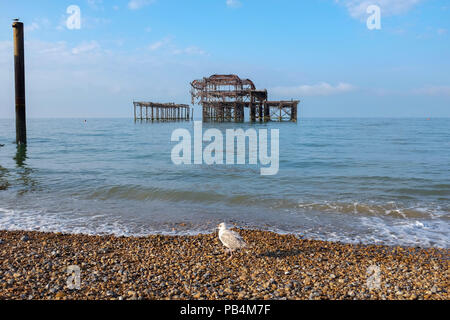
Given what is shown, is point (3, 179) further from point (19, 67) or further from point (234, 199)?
point (234, 199)

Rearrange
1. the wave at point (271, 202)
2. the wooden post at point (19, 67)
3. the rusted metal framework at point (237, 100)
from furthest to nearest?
the rusted metal framework at point (237, 100)
the wooden post at point (19, 67)
the wave at point (271, 202)

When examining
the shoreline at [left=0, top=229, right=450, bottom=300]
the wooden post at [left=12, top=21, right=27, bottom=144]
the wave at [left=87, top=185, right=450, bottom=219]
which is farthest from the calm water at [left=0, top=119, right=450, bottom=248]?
the wooden post at [left=12, top=21, right=27, bottom=144]

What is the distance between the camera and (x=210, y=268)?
4812 millimetres

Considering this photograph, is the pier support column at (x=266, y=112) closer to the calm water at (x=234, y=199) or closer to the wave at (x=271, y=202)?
the calm water at (x=234, y=199)

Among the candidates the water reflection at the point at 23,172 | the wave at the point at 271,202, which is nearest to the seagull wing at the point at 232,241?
the wave at the point at 271,202

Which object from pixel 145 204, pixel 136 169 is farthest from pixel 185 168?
pixel 145 204

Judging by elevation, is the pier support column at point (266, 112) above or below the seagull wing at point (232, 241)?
above

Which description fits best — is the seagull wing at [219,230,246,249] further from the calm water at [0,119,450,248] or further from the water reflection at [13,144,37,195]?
the water reflection at [13,144,37,195]

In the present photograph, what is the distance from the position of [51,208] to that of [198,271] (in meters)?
5.73

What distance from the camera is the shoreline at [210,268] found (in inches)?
160

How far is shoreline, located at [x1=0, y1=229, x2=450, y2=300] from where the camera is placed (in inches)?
160

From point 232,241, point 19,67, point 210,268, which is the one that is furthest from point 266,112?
point 210,268

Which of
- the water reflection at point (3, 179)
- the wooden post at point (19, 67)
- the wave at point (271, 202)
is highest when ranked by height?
the wooden post at point (19, 67)

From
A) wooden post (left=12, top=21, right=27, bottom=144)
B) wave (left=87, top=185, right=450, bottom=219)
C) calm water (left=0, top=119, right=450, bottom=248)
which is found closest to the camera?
calm water (left=0, top=119, right=450, bottom=248)
